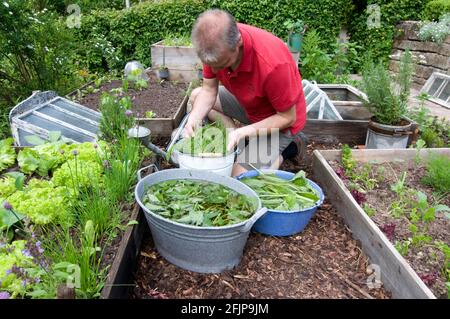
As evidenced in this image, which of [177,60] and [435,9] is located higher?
[435,9]

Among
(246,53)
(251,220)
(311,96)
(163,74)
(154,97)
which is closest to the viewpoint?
(251,220)


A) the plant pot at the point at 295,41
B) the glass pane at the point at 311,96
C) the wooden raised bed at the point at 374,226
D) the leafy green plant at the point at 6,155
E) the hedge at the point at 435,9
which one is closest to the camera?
the wooden raised bed at the point at 374,226

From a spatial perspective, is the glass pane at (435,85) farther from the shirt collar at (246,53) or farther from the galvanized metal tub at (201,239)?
the galvanized metal tub at (201,239)

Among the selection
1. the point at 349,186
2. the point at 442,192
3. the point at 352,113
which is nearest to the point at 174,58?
the point at 352,113

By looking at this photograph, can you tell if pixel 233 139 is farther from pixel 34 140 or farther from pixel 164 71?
pixel 164 71

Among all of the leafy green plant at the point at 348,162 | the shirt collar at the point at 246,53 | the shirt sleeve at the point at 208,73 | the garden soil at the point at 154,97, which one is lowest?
the garden soil at the point at 154,97

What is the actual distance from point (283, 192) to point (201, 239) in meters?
0.73

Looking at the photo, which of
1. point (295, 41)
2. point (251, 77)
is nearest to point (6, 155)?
point (251, 77)

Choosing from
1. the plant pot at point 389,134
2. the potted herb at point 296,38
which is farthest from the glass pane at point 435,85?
the plant pot at point 389,134

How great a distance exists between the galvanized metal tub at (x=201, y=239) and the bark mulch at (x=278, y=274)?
61 millimetres

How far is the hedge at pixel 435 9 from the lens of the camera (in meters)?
5.50

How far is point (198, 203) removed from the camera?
5.98ft

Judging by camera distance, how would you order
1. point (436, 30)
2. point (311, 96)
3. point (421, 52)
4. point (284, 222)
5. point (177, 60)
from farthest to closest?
point (421, 52)
point (436, 30)
point (177, 60)
point (311, 96)
point (284, 222)

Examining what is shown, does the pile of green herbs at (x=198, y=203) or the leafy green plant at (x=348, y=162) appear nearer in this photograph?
the pile of green herbs at (x=198, y=203)
